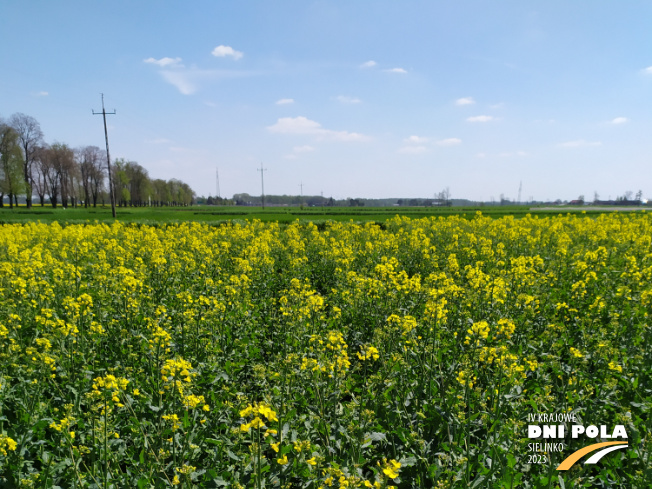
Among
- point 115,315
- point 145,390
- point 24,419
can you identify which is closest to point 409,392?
point 145,390

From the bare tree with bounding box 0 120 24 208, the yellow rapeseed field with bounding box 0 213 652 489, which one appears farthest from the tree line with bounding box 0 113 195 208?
the yellow rapeseed field with bounding box 0 213 652 489

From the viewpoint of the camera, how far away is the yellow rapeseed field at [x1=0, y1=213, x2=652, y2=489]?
3.10 m

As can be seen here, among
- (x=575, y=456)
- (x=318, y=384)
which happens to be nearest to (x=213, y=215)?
(x=318, y=384)

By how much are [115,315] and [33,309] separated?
55.3 inches

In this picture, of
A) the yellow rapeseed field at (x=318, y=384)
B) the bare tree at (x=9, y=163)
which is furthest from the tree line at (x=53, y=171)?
the yellow rapeseed field at (x=318, y=384)

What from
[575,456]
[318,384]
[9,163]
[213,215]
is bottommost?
[575,456]

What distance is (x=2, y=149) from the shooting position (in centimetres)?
5906

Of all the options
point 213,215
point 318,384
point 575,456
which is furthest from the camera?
point 213,215

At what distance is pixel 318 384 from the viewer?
3.88 m

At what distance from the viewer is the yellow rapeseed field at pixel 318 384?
10.2ft

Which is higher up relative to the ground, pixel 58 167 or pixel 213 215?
pixel 58 167

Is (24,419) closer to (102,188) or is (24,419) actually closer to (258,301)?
(258,301)

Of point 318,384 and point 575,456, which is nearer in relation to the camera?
point 575,456

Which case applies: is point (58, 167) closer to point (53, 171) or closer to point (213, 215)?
point (53, 171)
